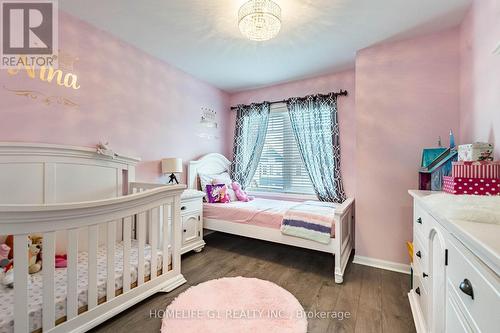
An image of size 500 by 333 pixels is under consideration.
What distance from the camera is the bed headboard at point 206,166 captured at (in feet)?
10.3

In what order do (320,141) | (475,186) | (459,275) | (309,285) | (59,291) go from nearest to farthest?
(459,275), (475,186), (59,291), (309,285), (320,141)

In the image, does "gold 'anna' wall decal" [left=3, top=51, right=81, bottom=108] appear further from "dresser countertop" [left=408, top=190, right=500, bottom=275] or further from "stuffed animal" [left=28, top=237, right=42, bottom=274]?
"dresser countertop" [left=408, top=190, right=500, bottom=275]

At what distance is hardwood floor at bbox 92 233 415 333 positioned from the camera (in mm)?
1485

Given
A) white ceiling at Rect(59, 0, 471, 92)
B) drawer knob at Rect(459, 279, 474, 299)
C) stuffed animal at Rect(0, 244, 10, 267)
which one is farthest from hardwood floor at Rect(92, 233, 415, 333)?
white ceiling at Rect(59, 0, 471, 92)

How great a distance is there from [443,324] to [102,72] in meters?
3.15

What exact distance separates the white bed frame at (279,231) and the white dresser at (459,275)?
72cm

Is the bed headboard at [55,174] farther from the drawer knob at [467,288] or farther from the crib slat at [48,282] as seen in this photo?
the drawer knob at [467,288]

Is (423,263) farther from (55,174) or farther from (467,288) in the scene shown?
(55,174)

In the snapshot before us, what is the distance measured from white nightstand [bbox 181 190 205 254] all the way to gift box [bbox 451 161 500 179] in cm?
239

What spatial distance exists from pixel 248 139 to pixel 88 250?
2.84 m

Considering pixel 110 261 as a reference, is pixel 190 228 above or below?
below

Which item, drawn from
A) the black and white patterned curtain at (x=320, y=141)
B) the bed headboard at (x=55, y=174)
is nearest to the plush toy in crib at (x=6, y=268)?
the bed headboard at (x=55, y=174)

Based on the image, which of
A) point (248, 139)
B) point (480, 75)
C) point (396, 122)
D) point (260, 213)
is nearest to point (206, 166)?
point (248, 139)

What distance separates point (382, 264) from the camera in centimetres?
231
